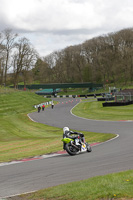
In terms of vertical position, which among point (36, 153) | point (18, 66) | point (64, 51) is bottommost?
point (36, 153)

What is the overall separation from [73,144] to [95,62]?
4439 inches

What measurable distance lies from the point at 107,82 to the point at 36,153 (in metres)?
114

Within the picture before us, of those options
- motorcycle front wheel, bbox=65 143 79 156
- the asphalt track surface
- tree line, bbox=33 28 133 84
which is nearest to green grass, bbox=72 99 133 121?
motorcycle front wheel, bbox=65 143 79 156

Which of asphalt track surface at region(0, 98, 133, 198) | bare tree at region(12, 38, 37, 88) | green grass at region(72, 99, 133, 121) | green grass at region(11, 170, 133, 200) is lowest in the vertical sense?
green grass at region(72, 99, 133, 121)

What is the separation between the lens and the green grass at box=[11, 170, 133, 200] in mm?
7484

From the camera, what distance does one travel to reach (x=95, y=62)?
12662 cm

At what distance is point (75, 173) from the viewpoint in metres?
11.5

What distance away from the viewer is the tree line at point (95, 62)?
11640 centimetres

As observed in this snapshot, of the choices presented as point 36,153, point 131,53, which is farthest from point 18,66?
point 36,153

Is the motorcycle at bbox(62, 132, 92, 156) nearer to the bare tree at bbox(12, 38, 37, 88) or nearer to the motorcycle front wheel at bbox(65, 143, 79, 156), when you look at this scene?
the motorcycle front wheel at bbox(65, 143, 79, 156)

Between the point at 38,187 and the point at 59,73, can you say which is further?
the point at 59,73

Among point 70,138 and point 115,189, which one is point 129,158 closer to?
point 70,138

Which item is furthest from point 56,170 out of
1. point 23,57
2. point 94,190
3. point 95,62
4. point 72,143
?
point 95,62

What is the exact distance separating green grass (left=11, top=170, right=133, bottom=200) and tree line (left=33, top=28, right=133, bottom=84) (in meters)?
97.1
